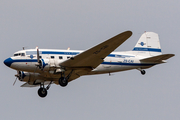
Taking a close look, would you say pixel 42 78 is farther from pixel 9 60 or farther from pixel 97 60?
pixel 97 60

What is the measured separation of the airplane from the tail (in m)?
0.47

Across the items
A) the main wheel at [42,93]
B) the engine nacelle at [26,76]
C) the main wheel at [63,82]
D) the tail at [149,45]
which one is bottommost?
the main wheel at [42,93]

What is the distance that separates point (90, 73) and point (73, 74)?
1.37 m

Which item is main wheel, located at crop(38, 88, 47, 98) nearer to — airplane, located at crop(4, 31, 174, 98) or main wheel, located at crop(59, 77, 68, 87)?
airplane, located at crop(4, 31, 174, 98)

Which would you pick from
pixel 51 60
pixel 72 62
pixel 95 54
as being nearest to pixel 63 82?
pixel 72 62

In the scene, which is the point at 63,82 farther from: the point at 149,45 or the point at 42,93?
the point at 149,45

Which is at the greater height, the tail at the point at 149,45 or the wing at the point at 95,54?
the tail at the point at 149,45

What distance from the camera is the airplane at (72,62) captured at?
21547 mm

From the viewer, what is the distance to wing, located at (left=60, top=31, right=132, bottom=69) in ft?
66.8

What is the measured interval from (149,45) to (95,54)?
7.90 metres

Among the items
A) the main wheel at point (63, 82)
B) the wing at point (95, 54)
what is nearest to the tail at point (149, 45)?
the wing at point (95, 54)

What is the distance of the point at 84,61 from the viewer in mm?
22234

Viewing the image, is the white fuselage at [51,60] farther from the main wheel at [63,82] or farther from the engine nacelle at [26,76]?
the engine nacelle at [26,76]

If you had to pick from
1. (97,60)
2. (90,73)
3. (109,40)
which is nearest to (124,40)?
(109,40)
